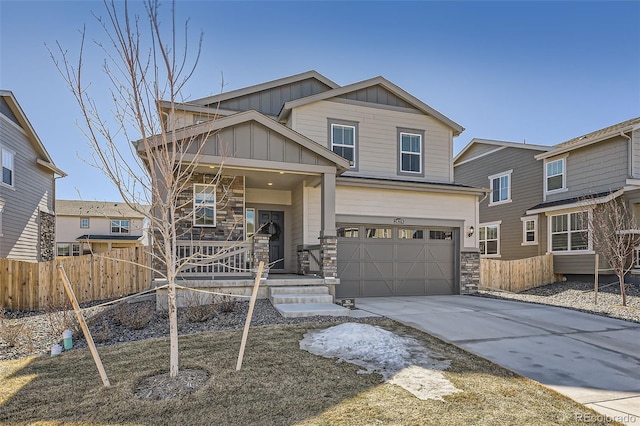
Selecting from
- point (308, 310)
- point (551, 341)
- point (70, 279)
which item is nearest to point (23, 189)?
point (70, 279)

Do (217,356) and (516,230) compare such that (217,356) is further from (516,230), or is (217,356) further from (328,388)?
(516,230)

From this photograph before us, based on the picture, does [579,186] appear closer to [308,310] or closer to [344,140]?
[344,140]

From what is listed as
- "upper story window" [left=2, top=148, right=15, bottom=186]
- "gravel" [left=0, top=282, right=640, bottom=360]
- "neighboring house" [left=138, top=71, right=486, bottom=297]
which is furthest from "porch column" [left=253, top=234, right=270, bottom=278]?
"upper story window" [left=2, top=148, right=15, bottom=186]

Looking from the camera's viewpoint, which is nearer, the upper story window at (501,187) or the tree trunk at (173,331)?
the tree trunk at (173,331)

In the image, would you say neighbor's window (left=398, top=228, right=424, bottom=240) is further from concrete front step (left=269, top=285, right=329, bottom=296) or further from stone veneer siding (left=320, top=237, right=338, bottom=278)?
concrete front step (left=269, top=285, right=329, bottom=296)

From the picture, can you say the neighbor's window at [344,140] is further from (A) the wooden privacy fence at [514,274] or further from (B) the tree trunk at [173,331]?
(B) the tree trunk at [173,331]

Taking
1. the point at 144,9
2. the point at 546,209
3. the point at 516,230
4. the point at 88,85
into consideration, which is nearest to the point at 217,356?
the point at 88,85

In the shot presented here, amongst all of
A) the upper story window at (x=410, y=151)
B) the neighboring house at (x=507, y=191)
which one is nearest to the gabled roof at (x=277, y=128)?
the upper story window at (x=410, y=151)

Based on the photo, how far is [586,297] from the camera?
1249 cm

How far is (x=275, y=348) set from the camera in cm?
541

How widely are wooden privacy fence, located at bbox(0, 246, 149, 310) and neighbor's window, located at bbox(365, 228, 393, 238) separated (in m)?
6.54

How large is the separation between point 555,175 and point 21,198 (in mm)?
23460

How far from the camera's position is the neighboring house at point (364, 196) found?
36.1 ft

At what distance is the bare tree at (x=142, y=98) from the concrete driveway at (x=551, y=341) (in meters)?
4.57
